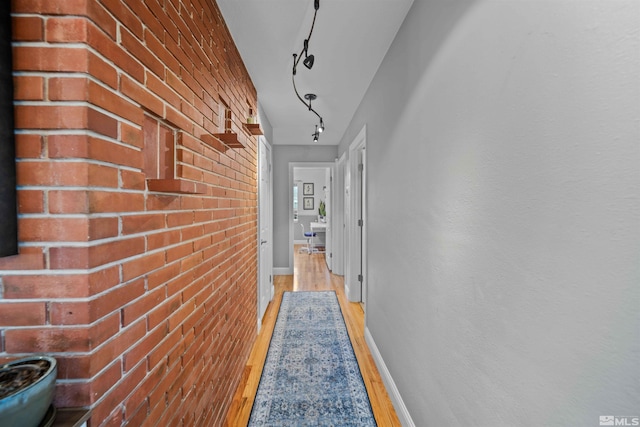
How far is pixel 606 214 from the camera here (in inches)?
23.3

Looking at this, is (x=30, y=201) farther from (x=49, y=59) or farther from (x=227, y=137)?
(x=227, y=137)

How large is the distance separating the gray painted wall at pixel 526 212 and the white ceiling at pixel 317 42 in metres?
0.33

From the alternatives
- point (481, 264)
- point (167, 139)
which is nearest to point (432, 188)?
point (481, 264)

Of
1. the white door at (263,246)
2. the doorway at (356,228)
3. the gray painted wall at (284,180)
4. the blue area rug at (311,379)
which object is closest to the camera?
the blue area rug at (311,379)

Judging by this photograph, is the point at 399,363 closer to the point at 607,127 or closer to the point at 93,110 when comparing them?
the point at 607,127

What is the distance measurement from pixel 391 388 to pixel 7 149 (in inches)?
86.5

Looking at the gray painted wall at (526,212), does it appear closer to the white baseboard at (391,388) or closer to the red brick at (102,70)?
the white baseboard at (391,388)

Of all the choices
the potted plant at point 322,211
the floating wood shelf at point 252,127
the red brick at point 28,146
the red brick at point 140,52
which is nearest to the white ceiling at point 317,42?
the floating wood shelf at point 252,127

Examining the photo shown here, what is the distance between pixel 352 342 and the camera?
9.06ft

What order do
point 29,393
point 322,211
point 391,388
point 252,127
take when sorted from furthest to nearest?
point 322,211 < point 252,127 < point 391,388 < point 29,393

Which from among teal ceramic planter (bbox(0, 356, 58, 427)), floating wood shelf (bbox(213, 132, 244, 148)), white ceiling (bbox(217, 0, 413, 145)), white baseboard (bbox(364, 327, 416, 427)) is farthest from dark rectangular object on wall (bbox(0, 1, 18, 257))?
white baseboard (bbox(364, 327, 416, 427))

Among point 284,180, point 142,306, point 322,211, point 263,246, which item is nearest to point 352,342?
point 263,246

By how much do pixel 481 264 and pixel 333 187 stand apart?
4.22m

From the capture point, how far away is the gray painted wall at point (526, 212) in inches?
22.6
